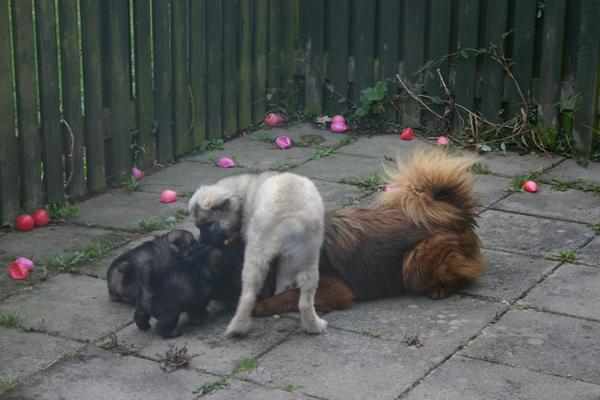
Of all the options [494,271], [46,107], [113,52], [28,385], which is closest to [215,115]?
[113,52]

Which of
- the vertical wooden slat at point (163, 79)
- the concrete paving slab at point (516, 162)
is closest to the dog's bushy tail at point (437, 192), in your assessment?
→ the concrete paving slab at point (516, 162)

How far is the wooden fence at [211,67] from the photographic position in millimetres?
7145

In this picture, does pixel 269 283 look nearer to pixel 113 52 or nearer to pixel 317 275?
pixel 317 275

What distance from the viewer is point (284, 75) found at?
32.0 ft

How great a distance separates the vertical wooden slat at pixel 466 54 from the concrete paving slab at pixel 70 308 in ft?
13.9

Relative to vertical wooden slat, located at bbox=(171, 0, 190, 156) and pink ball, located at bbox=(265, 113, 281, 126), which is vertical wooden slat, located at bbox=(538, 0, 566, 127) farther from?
vertical wooden slat, located at bbox=(171, 0, 190, 156)

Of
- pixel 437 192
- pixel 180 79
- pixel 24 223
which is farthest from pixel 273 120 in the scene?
pixel 437 192

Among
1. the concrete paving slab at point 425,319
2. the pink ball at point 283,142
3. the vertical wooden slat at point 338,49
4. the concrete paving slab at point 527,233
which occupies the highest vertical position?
the vertical wooden slat at point 338,49

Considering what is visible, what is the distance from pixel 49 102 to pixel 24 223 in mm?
916

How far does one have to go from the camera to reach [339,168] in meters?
8.30

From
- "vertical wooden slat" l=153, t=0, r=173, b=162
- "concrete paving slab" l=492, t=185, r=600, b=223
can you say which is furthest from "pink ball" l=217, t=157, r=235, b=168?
"concrete paving slab" l=492, t=185, r=600, b=223

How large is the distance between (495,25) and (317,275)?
447cm

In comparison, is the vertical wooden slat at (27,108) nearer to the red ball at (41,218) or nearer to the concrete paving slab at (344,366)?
the red ball at (41,218)

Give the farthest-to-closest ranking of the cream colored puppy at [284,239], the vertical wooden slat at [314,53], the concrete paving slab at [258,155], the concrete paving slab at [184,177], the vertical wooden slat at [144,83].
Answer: the vertical wooden slat at [314,53]
the concrete paving slab at [258,155]
the vertical wooden slat at [144,83]
the concrete paving slab at [184,177]
the cream colored puppy at [284,239]
